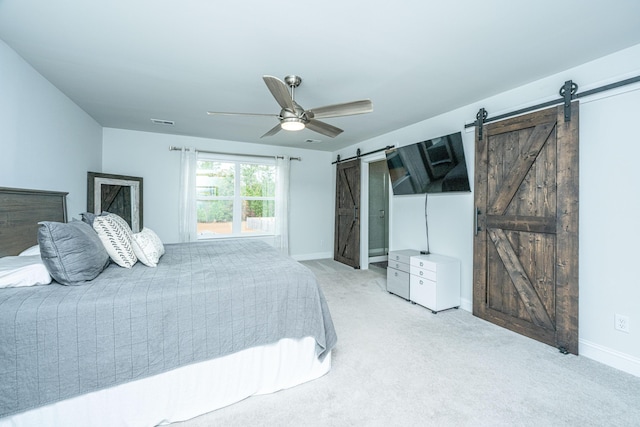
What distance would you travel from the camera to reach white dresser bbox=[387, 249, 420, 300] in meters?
3.62

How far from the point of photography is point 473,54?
2.21 meters

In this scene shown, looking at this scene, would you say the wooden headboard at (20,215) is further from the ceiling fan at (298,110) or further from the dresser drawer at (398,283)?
the dresser drawer at (398,283)

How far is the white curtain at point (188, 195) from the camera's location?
15.9 feet

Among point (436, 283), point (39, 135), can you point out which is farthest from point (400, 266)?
point (39, 135)

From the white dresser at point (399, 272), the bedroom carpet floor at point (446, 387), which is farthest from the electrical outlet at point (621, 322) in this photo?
the white dresser at point (399, 272)

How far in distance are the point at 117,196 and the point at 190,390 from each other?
12.6 ft

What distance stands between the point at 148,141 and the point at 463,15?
16.1ft

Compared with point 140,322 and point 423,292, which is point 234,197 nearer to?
point 423,292

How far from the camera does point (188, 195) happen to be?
490 cm

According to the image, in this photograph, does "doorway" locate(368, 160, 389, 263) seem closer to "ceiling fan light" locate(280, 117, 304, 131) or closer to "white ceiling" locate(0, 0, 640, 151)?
"white ceiling" locate(0, 0, 640, 151)

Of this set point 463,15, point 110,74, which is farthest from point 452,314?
point 110,74

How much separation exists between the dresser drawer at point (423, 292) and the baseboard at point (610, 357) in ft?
4.13

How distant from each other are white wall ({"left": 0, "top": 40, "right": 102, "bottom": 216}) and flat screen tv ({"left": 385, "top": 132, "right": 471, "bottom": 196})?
13.4ft

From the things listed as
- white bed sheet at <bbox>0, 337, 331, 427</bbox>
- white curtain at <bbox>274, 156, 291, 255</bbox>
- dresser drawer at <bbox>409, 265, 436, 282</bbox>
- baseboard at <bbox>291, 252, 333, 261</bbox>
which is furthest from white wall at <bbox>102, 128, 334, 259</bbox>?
white bed sheet at <bbox>0, 337, 331, 427</bbox>
